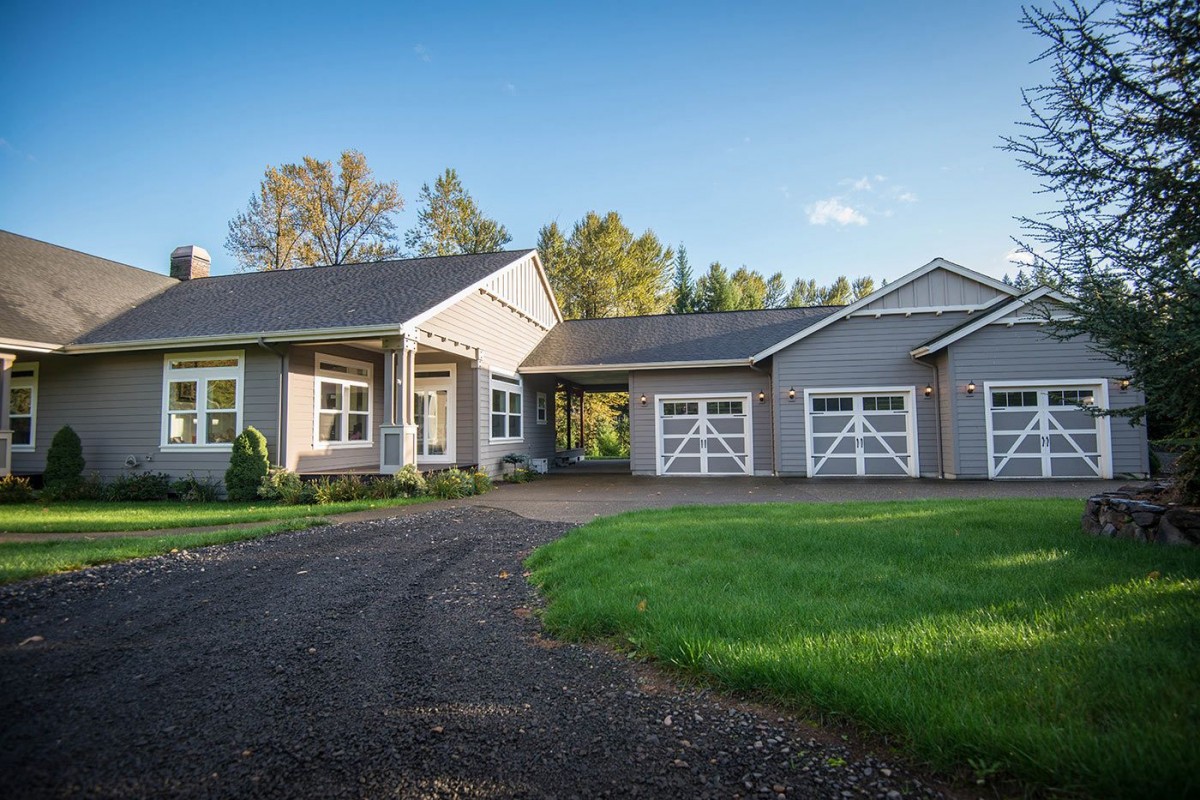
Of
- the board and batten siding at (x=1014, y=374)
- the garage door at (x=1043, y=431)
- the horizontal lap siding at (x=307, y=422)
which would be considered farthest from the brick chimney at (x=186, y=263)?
the garage door at (x=1043, y=431)

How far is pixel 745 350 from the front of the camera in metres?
15.2

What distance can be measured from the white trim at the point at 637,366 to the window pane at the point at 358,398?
4.31m

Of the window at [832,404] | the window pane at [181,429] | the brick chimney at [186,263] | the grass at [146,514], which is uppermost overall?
the brick chimney at [186,263]

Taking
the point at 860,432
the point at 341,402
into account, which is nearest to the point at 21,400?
the point at 341,402

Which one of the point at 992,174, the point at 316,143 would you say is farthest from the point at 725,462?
the point at 316,143

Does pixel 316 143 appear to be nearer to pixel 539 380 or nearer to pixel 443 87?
pixel 443 87

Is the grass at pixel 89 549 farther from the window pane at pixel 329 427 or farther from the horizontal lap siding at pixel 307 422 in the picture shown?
the window pane at pixel 329 427

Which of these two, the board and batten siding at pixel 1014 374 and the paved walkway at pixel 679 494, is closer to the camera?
the paved walkway at pixel 679 494

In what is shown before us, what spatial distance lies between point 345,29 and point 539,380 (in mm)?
10034

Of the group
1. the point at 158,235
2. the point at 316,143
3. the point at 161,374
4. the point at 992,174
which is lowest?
the point at 161,374

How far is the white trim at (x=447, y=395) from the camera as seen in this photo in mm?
13438

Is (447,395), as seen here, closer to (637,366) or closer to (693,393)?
(637,366)

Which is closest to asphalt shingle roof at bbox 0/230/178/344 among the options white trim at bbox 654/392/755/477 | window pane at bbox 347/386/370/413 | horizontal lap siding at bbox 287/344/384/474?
horizontal lap siding at bbox 287/344/384/474

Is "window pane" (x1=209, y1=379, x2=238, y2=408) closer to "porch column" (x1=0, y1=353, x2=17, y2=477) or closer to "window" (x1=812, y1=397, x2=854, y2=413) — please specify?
"porch column" (x1=0, y1=353, x2=17, y2=477)
